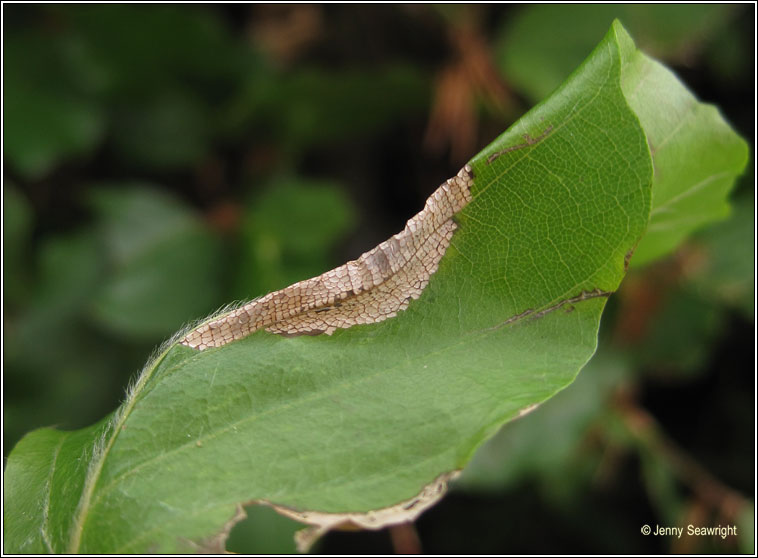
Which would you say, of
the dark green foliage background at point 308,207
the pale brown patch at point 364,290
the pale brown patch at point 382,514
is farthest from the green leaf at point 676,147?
the dark green foliage background at point 308,207

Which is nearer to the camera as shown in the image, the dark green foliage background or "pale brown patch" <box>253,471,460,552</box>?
"pale brown patch" <box>253,471,460,552</box>

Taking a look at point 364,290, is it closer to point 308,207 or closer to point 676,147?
point 676,147

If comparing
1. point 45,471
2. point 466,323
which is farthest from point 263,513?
point 466,323

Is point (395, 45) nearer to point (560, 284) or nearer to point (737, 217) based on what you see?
point (737, 217)

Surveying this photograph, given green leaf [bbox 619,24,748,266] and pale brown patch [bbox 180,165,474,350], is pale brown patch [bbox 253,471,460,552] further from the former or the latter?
green leaf [bbox 619,24,748,266]

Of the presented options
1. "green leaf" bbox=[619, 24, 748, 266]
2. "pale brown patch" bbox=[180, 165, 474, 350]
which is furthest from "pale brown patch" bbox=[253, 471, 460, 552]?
"green leaf" bbox=[619, 24, 748, 266]

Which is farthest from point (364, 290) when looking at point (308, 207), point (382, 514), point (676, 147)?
point (308, 207)
